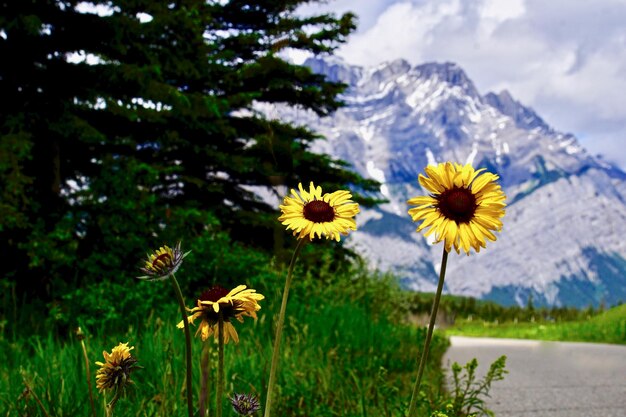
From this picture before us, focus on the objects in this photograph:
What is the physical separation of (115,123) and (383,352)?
309 inches

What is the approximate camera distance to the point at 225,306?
1450 mm

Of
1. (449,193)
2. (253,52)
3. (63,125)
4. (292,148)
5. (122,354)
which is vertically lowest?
(122,354)

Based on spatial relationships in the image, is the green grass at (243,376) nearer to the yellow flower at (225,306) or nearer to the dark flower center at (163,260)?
the yellow flower at (225,306)

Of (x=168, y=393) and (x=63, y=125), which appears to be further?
(x=63, y=125)

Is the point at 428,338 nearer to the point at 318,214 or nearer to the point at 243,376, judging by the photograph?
the point at 318,214

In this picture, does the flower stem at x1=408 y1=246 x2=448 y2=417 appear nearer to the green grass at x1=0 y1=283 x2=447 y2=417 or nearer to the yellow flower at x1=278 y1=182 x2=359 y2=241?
the yellow flower at x1=278 y1=182 x2=359 y2=241

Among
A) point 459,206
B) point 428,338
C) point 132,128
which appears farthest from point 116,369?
point 132,128

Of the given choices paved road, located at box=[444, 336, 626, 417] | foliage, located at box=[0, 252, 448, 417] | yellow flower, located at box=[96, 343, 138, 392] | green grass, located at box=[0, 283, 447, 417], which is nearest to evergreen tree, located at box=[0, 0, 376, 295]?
foliage, located at box=[0, 252, 448, 417]

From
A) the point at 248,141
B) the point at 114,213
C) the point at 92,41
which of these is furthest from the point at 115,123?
the point at 248,141

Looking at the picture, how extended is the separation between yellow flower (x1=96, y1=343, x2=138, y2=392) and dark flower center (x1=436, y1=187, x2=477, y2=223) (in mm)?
796

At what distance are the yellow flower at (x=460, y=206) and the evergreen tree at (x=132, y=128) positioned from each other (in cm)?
582

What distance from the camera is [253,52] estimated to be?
1822 centimetres

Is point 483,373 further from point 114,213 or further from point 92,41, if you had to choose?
point 92,41

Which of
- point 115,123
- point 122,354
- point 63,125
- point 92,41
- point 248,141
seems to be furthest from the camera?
point 248,141
